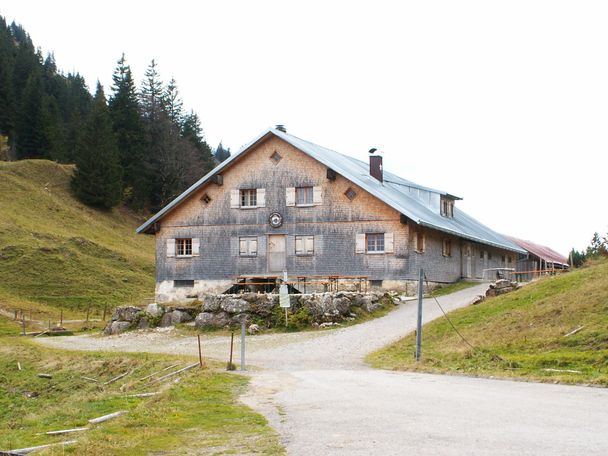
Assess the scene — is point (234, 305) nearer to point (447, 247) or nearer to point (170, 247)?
point (170, 247)

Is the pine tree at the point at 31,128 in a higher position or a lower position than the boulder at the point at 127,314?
higher

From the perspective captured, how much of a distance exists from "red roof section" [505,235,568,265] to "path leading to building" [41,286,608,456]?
39.7m

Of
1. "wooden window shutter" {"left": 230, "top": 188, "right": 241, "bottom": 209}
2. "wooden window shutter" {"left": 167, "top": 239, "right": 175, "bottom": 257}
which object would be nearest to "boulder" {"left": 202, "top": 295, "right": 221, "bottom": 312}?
"wooden window shutter" {"left": 230, "top": 188, "right": 241, "bottom": 209}

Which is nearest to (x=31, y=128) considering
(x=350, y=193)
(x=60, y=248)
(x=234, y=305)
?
(x=60, y=248)

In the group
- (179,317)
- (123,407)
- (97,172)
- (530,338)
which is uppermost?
(97,172)

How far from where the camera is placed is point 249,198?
4225 centimetres

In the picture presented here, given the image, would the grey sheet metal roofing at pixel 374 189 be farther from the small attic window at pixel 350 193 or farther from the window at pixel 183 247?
the window at pixel 183 247

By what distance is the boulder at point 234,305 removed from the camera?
1253 inches

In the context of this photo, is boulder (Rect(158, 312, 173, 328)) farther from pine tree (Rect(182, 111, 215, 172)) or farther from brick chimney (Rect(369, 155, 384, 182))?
pine tree (Rect(182, 111, 215, 172))

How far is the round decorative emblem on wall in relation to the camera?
41.2 m

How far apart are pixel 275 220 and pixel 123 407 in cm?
2511

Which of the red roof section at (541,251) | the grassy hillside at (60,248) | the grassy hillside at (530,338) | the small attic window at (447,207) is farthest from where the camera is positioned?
the red roof section at (541,251)

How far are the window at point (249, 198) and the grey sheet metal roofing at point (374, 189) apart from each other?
1.64m

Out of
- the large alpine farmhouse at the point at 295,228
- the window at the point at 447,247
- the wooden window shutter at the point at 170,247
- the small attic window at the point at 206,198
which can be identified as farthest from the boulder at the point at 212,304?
the window at the point at 447,247
